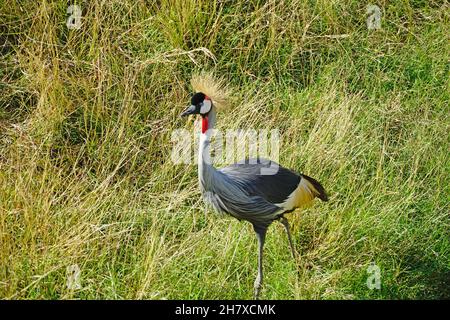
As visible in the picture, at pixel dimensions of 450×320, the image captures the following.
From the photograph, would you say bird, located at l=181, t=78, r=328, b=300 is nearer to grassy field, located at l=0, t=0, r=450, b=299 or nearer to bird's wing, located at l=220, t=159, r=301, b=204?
bird's wing, located at l=220, t=159, r=301, b=204

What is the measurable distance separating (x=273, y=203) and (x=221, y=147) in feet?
2.26

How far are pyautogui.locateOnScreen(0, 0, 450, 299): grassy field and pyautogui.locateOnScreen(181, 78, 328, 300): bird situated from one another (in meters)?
0.19

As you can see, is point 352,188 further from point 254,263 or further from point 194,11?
point 194,11

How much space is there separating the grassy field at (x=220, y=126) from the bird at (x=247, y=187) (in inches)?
7.3

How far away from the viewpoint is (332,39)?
4.88 metres

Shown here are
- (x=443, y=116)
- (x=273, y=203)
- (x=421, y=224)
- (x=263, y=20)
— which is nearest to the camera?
(x=273, y=203)

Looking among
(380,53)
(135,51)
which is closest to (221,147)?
(135,51)

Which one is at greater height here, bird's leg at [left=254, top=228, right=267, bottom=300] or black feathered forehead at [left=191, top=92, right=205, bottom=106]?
black feathered forehead at [left=191, top=92, right=205, bottom=106]

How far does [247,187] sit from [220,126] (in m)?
0.78

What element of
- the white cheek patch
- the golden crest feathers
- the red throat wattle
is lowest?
the red throat wattle

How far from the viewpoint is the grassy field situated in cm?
369

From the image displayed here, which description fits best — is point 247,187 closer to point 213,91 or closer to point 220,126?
point 213,91

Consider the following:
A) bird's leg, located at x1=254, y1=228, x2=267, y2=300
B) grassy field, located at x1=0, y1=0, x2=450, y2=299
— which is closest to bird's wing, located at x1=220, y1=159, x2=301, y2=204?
bird's leg, located at x1=254, y1=228, x2=267, y2=300

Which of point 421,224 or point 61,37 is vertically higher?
point 61,37
